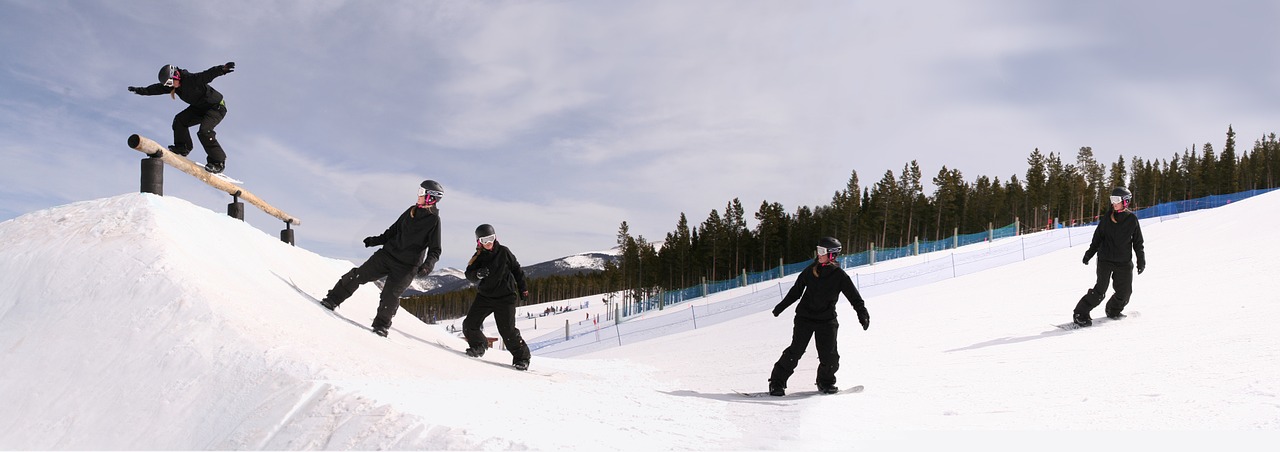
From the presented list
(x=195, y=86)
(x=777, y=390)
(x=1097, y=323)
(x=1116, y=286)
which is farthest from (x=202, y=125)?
(x=1116, y=286)

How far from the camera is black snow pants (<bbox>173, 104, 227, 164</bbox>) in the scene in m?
7.82

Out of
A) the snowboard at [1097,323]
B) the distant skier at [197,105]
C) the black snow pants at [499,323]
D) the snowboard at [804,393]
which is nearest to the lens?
the snowboard at [804,393]

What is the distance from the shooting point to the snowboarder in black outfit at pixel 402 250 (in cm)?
725

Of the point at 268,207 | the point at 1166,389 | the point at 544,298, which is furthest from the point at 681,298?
the point at 544,298

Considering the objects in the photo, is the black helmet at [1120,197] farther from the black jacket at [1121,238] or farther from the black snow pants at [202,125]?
the black snow pants at [202,125]

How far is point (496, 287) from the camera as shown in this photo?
303 inches

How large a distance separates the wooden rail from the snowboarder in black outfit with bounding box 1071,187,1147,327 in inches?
457

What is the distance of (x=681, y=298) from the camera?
61.8 metres

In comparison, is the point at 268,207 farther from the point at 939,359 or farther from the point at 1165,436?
the point at 1165,436

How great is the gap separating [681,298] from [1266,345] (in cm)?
5620

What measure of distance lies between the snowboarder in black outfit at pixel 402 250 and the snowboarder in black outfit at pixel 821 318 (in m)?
4.05

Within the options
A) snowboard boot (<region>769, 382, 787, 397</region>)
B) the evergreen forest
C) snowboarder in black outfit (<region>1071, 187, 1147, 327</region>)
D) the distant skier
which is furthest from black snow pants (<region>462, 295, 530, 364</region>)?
the evergreen forest

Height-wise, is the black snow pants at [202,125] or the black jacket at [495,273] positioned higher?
the black snow pants at [202,125]

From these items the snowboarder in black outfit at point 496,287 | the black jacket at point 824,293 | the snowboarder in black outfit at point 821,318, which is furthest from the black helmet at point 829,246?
the snowboarder in black outfit at point 496,287
